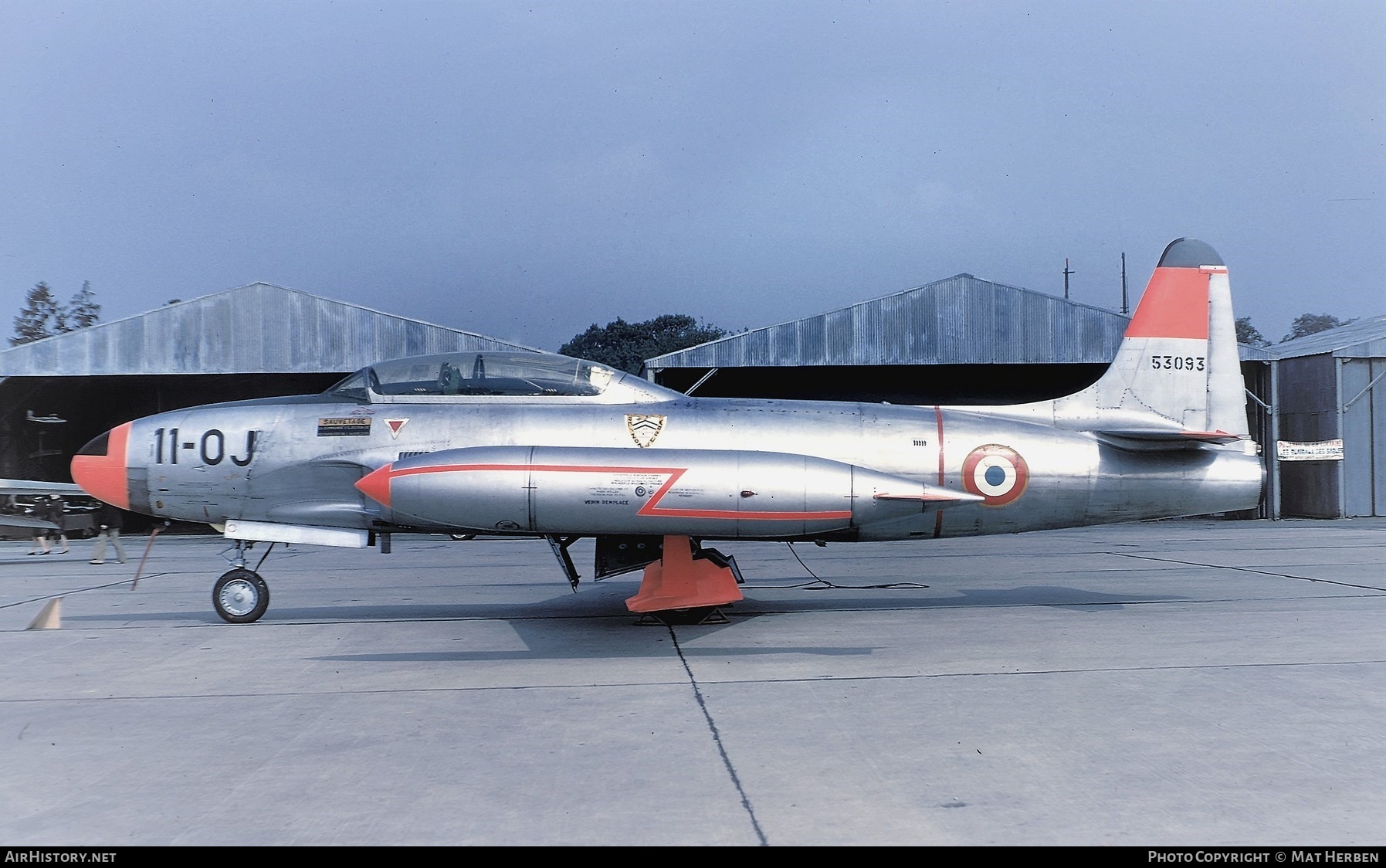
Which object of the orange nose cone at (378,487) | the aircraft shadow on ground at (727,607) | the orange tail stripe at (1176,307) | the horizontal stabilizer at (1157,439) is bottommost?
the aircraft shadow on ground at (727,607)

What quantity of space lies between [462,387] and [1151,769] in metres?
6.51

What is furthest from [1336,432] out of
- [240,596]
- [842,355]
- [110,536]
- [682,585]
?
[110,536]

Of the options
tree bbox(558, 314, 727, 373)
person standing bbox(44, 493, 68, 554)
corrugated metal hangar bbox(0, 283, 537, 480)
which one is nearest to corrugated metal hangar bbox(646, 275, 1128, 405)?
corrugated metal hangar bbox(0, 283, 537, 480)

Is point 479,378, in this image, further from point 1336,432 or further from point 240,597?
point 1336,432

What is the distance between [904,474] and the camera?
29.2 ft

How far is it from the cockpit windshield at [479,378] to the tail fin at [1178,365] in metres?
4.64

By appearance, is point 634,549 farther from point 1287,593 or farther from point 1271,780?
point 1287,593

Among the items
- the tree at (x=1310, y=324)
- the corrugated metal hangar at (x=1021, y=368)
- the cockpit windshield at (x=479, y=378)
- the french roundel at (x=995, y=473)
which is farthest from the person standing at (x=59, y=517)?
the tree at (x=1310, y=324)

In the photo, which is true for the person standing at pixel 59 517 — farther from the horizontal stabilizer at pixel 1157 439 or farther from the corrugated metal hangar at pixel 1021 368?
the horizontal stabilizer at pixel 1157 439

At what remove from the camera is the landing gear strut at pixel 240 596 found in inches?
375

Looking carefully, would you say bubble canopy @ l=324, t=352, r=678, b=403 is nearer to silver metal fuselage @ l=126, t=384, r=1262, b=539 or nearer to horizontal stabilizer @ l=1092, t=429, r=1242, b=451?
silver metal fuselage @ l=126, t=384, r=1262, b=539

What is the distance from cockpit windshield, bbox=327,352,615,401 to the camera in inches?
361

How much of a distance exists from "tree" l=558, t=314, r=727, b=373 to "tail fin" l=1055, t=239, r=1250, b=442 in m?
60.1
